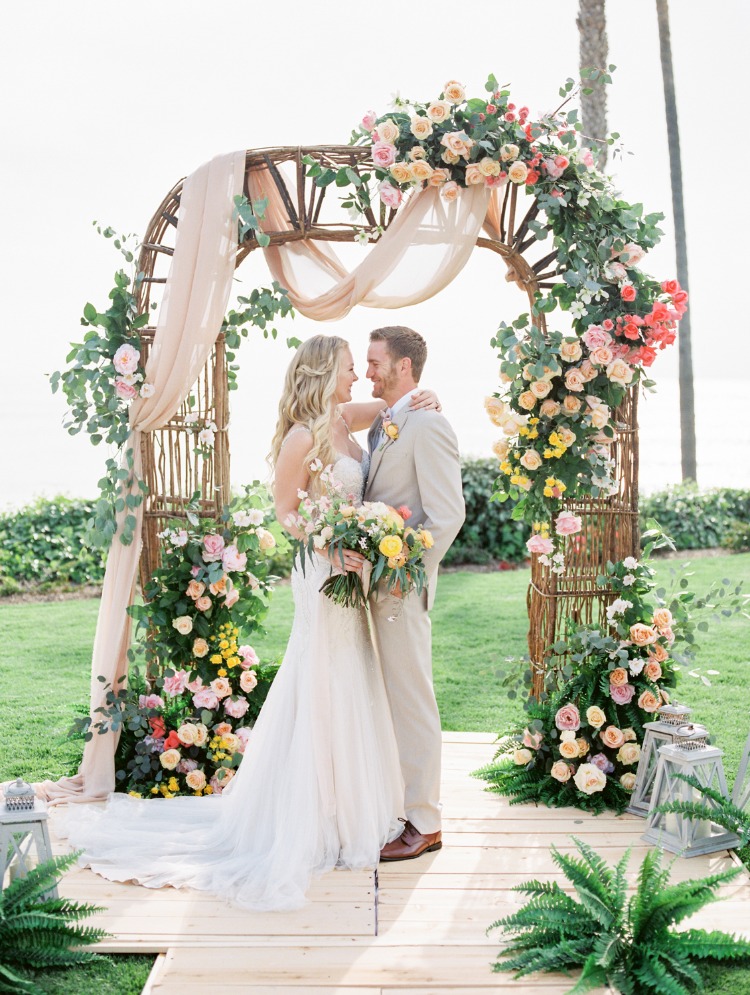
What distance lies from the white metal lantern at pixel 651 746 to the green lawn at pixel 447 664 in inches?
25.5

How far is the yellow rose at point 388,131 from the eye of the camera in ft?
13.4

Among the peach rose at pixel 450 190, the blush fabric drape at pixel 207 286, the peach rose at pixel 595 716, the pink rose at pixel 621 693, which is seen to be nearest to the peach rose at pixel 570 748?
the peach rose at pixel 595 716

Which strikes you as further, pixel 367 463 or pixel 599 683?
pixel 599 683

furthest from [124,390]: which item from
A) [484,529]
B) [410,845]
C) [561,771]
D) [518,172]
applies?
[484,529]

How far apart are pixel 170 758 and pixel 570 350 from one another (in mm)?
2503

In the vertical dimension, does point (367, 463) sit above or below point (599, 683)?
above

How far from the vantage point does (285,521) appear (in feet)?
12.6

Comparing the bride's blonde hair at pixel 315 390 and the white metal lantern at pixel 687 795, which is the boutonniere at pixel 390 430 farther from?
the white metal lantern at pixel 687 795

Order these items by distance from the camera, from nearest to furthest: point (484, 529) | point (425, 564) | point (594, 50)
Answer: point (425, 564) → point (594, 50) → point (484, 529)

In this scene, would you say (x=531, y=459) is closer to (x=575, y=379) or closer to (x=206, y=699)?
(x=575, y=379)

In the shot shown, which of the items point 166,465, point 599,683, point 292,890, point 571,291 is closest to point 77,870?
point 292,890

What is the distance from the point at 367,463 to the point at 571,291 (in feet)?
3.85

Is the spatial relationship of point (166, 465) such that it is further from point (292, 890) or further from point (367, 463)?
point (292, 890)

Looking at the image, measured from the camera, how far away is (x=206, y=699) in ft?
14.7
